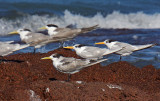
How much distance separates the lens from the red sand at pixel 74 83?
14.0 ft

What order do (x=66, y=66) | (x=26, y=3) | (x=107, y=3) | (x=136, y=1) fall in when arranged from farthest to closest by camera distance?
(x=136, y=1) < (x=107, y=3) < (x=26, y=3) < (x=66, y=66)

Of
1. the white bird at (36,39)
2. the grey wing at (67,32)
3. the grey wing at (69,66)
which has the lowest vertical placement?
the white bird at (36,39)

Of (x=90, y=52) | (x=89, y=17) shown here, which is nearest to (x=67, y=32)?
(x=90, y=52)

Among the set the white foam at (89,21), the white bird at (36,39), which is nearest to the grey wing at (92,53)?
the white bird at (36,39)

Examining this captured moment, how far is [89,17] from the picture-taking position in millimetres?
18516

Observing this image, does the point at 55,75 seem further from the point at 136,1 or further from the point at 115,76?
the point at 136,1

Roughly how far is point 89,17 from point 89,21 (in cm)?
91

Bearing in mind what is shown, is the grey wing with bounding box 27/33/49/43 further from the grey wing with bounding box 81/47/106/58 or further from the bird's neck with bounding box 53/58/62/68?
the bird's neck with bounding box 53/58/62/68

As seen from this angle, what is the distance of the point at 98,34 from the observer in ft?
44.1

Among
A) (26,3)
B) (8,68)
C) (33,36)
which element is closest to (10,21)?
(26,3)

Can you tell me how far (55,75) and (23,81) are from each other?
752 millimetres

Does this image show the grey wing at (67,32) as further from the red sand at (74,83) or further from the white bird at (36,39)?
the red sand at (74,83)

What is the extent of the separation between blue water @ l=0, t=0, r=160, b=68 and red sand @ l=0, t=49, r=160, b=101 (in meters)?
4.94

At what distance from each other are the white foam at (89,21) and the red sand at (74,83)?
876 centimetres
